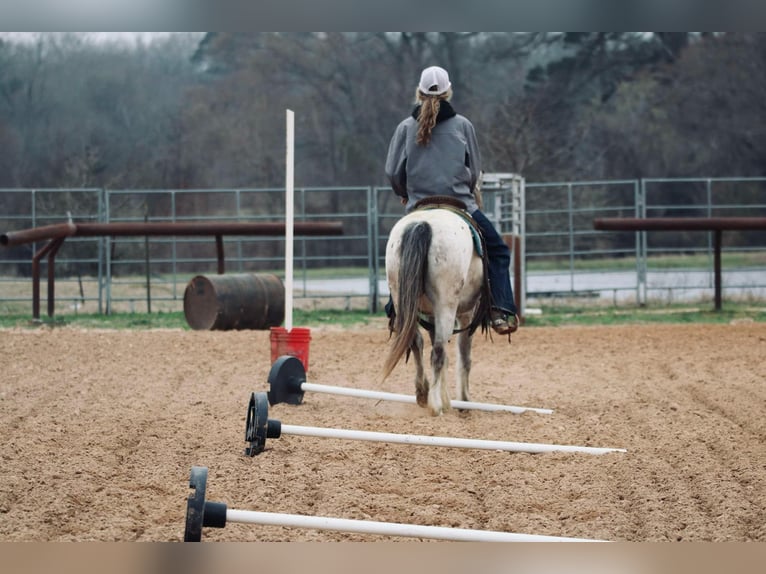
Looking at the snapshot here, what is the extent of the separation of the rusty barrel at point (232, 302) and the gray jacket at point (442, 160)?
579 cm

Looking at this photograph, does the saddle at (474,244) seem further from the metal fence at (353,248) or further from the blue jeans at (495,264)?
the metal fence at (353,248)

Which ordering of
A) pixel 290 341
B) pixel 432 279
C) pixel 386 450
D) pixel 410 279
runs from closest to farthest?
pixel 386 450 → pixel 410 279 → pixel 432 279 → pixel 290 341

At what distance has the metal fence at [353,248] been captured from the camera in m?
18.8

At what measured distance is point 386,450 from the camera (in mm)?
5676

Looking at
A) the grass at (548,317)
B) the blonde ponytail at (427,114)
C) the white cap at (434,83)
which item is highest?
the white cap at (434,83)

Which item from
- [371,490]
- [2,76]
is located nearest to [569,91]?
[2,76]

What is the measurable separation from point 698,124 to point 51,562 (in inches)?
1020

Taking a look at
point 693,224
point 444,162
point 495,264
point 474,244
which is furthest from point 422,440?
point 693,224

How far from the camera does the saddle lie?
274 inches

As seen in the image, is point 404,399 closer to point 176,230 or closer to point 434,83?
point 434,83

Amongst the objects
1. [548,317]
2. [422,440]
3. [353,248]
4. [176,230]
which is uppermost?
[176,230]

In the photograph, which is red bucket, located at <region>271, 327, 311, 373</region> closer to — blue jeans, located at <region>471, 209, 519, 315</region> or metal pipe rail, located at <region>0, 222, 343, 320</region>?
blue jeans, located at <region>471, 209, 519, 315</region>

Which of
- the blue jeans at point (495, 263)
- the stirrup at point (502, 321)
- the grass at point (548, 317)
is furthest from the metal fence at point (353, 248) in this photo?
the blue jeans at point (495, 263)

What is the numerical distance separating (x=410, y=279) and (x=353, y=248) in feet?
64.1
